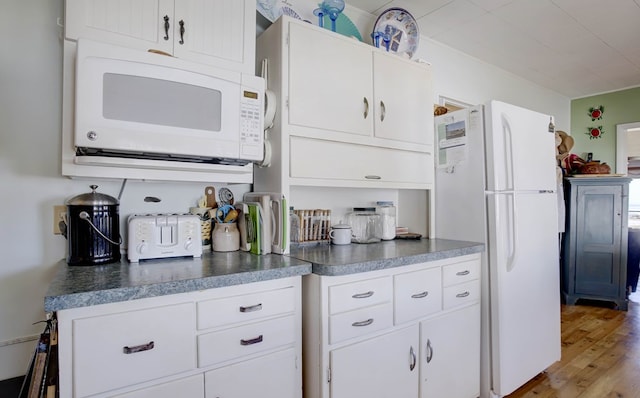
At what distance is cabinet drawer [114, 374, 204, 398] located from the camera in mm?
1071

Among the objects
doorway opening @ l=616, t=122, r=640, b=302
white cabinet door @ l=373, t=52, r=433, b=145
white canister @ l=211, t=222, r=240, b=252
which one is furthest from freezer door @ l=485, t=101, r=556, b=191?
doorway opening @ l=616, t=122, r=640, b=302

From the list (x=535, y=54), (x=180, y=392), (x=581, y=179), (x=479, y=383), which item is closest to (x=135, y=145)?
(x=180, y=392)

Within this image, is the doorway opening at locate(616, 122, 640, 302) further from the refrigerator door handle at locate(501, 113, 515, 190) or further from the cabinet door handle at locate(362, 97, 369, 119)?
the cabinet door handle at locate(362, 97, 369, 119)

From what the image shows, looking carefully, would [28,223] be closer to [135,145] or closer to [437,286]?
[135,145]

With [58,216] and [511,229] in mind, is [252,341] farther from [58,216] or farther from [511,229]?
[511,229]

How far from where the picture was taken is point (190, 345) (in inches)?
45.2

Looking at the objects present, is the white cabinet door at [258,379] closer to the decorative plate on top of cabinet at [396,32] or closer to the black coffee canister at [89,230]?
the black coffee canister at [89,230]

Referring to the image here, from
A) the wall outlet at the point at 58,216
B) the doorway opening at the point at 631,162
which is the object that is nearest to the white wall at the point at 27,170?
the wall outlet at the point at 58,216

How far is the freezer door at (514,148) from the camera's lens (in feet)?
6.65

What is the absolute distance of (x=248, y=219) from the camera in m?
1.71

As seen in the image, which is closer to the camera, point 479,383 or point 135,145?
point 135,145

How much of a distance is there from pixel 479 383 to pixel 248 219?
1.63m

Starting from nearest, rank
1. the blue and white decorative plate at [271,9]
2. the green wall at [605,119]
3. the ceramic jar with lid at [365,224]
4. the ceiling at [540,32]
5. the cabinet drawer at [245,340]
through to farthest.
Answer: the cabinet drawer at [245,340], the blue and white decorative plate at [271,9], the ceramic jar with lid at [365,224], the ceiling at [540,32], the green wall at [605,119]

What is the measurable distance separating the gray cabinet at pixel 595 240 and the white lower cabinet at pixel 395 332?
264 cm
